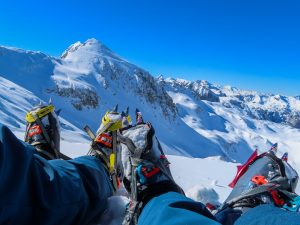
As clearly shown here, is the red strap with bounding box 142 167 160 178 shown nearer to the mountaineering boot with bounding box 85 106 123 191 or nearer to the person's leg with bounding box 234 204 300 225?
the mountaineering boot with bounding box 85 106 123 191

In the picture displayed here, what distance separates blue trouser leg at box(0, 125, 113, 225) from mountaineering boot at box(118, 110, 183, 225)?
0.24m

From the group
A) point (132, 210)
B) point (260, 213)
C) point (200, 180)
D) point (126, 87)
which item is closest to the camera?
point (260, 213)

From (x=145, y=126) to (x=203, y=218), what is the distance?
4.81ft

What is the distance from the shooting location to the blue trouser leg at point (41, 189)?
1.44 meters

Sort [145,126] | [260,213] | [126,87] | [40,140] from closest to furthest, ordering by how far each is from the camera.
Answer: [260,213]
[145,126]
[40,140]
[126,87]

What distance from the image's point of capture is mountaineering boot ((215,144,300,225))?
7.19 feet

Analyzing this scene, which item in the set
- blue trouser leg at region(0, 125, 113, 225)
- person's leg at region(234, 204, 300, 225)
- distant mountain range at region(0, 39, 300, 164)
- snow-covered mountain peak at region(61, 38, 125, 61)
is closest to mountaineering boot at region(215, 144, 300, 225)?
person's leg at region(234, 204, 300, 225)

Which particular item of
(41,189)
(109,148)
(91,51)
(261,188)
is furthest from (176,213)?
(91,51)

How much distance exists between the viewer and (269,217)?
5.01 feet

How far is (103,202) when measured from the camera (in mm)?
2205

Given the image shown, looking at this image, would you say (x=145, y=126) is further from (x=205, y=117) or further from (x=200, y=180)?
(x=205, y=117)

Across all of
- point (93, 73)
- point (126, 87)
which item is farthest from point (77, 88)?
point (126, 87)

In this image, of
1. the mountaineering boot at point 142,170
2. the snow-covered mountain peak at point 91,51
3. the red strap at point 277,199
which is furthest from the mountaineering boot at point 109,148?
the snow-covered mountain peak at point 91,51

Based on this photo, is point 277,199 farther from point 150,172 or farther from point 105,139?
point 105,139
